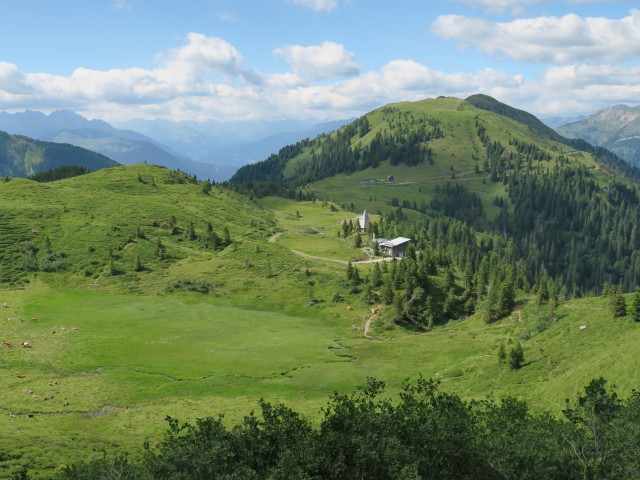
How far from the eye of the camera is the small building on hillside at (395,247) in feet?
509

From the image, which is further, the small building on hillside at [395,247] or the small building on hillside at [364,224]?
the small building on hillside at [364,224]

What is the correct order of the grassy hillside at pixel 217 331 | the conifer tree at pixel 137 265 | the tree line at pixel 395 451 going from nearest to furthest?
the tree line at pixel 395 451 → the grassy hillside at pixel 217 331 → the conifer tree at pixel 137 265

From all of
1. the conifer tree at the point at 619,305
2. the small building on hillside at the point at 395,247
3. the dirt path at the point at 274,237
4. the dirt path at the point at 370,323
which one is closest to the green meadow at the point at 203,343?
the dirt path at the point at 370,323

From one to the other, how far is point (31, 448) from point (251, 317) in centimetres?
A: 6361

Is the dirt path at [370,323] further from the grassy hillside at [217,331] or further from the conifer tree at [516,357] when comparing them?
the conifer tree at [516,357]

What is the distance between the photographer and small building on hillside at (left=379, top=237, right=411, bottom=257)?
15525 centimetres

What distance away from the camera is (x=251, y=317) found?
342ft

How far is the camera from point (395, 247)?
155375 millimetres

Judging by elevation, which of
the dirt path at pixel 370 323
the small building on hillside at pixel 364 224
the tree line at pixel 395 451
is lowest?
the dirt path at pixel 370 323

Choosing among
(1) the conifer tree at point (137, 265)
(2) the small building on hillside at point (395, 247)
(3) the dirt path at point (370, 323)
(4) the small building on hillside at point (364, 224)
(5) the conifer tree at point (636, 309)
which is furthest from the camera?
(4) the small building on hillside at point (364, 224)

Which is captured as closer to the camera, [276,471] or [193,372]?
[276,471]

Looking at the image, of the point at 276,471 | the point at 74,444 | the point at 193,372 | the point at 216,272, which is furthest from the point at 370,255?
the point at 276,471

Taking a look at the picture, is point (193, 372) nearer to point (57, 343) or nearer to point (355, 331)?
point (57, 343)

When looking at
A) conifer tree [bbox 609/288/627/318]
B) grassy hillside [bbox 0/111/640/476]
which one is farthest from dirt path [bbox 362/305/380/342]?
conifer tree [bbox 609/288/627/318]
